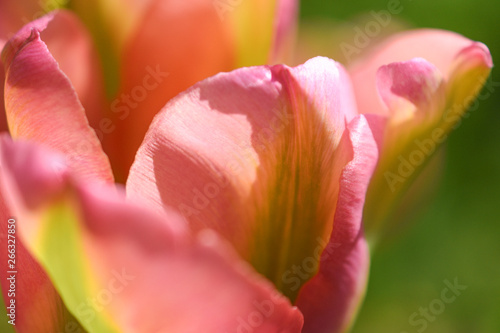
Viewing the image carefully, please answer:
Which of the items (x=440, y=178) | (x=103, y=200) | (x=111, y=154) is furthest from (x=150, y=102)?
(x=440, y=178)

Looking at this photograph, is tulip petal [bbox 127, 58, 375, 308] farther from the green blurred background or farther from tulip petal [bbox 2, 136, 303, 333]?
the green blurred background

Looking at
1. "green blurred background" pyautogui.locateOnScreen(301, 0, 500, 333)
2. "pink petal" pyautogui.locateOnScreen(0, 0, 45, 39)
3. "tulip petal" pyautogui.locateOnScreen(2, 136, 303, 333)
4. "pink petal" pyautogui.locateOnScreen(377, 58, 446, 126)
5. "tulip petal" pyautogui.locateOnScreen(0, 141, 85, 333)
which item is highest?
"pink petal" pyautogui.locateOnScreen(0, 0, 45, 39)

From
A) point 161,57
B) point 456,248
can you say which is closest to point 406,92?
point 161,57

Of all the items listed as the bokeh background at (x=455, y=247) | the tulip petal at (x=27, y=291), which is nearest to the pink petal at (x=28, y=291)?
the tulip petal at (x=27, y=291)

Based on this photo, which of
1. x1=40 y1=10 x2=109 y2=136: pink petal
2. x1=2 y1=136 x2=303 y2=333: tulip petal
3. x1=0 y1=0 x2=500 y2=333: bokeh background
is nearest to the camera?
x1=2 y1=136 x2=303 y2=333: tulip petal

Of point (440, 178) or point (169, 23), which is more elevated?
point (169, 23)

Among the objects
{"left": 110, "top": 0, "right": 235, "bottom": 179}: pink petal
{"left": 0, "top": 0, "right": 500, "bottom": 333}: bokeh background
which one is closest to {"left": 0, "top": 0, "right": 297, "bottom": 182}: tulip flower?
{"left": 110, "top": 0, "right": 235, "bottom": 179}: pink petal

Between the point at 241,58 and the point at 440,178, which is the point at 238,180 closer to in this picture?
the point at 241,58
